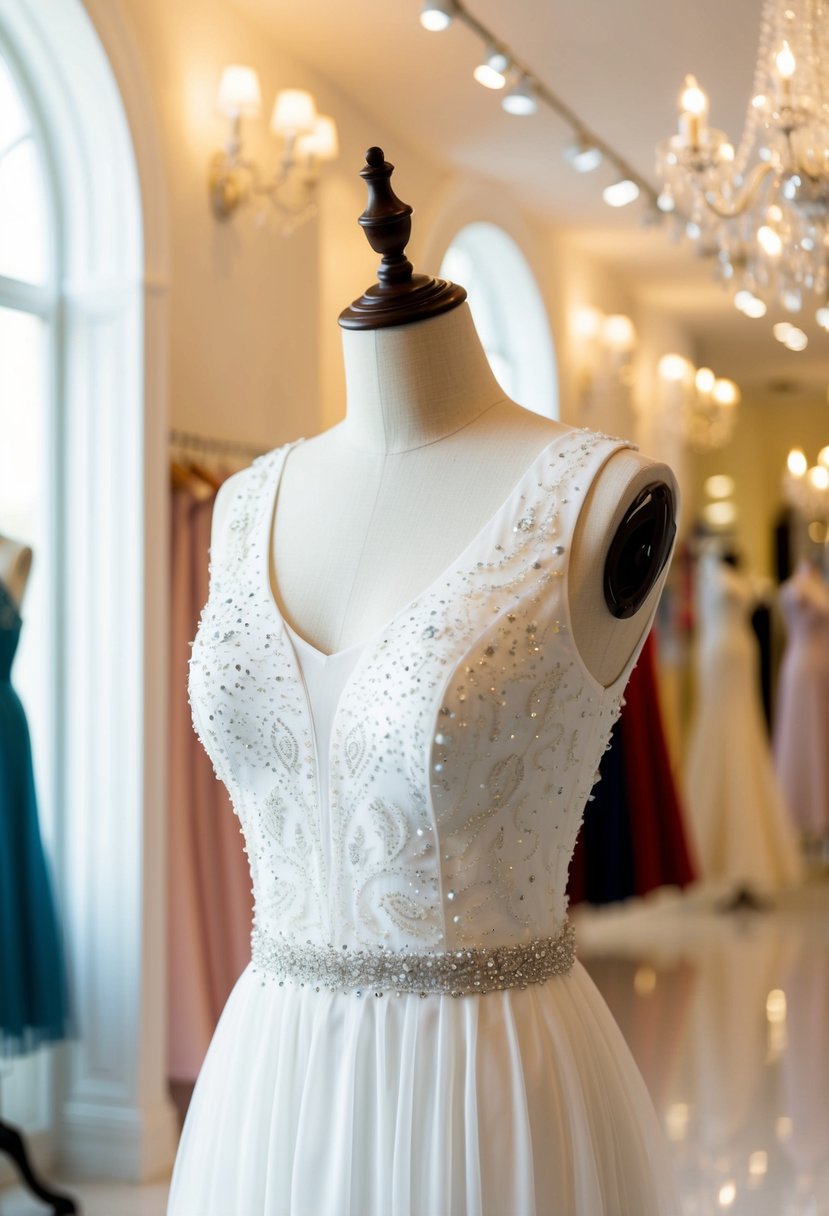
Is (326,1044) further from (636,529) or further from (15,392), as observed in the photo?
(15,392)

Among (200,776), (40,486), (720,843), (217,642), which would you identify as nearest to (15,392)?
(40,486)

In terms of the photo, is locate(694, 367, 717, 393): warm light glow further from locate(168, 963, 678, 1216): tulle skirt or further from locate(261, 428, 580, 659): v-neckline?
locate(168, 963, 678, 1216): tulle skirt

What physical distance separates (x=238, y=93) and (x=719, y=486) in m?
7.09

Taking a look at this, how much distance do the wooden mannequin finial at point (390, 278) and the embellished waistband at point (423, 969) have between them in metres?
0.68

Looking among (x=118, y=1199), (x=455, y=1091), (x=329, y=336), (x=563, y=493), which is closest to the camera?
(x=455, y=1091)

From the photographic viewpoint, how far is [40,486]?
3625 millimetres

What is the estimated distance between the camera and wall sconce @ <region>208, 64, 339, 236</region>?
12.7 ft

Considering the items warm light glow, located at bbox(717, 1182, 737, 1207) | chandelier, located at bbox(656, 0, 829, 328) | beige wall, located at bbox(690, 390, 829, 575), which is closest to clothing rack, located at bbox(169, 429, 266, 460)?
chandelier, located at bbox(656, 0, 829, 328)

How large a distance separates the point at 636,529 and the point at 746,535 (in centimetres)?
945

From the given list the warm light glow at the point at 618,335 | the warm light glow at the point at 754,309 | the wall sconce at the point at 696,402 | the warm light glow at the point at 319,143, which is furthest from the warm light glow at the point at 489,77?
the wall sconce at the point at 696,402

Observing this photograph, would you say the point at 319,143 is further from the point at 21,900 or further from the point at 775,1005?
the point at 775,1005

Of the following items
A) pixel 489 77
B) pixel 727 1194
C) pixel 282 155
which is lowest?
pixel 727 1194

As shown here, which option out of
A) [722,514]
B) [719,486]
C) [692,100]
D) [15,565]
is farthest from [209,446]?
[722,514]

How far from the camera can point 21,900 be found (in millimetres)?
3223
